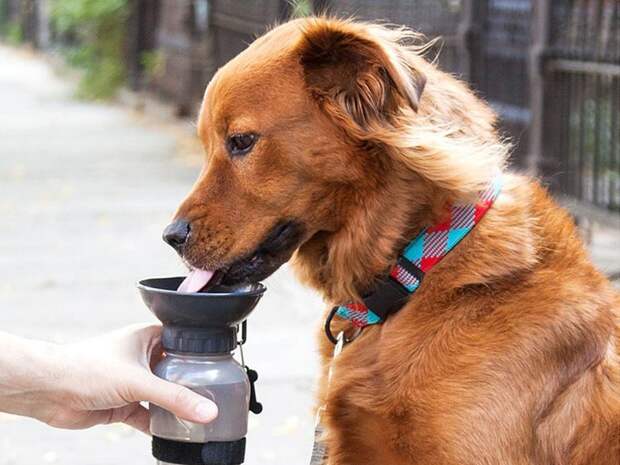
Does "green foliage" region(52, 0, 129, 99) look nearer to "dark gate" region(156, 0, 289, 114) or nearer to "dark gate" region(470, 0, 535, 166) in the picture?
"dark gate" region(156, 0, 289, 114)

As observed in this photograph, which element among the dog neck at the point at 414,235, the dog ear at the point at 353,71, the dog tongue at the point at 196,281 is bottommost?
the dog tongue at the point at 196,281

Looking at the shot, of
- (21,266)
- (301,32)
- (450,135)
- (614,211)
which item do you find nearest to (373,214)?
(450,135)

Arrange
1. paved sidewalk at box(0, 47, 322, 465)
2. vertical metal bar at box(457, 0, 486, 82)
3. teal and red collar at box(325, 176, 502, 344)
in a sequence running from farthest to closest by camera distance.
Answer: vertical metal bar at box(457, 0, 486, 82) → paved sidewalk at box(0, 47, 322, 465) → teal and red collar at box(325, 176, 502, 344)

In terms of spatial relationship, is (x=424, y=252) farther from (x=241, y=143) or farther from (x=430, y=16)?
(x=430, y=16)

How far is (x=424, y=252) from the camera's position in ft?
11.5

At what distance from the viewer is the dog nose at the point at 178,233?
11.6 feet

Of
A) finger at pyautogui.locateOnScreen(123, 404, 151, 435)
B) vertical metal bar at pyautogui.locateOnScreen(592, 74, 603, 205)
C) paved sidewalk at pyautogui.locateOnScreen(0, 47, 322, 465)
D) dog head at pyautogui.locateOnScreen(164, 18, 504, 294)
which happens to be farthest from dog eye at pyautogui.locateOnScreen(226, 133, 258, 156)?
vertical metal bar at pyautogui.locateOnScreen(592, 74, 603, 205)

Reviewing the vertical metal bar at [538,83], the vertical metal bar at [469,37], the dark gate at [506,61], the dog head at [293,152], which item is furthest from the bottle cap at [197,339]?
the vertical metal bar at [469,37]

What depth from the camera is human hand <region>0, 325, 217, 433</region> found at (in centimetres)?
326

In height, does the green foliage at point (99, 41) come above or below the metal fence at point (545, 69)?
below

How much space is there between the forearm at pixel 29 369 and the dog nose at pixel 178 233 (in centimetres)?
44

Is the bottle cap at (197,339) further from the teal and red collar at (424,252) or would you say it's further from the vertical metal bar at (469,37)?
the vertical metal bar at (469,37)

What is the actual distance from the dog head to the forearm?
0.47m

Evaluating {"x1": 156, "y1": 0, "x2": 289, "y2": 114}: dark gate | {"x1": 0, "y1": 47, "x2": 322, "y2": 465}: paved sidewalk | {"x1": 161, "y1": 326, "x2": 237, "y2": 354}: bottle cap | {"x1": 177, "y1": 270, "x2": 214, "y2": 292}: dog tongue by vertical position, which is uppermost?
{"x1": 177, "y1": 270, "x2": 214, "y2": 292}: dog tongue
